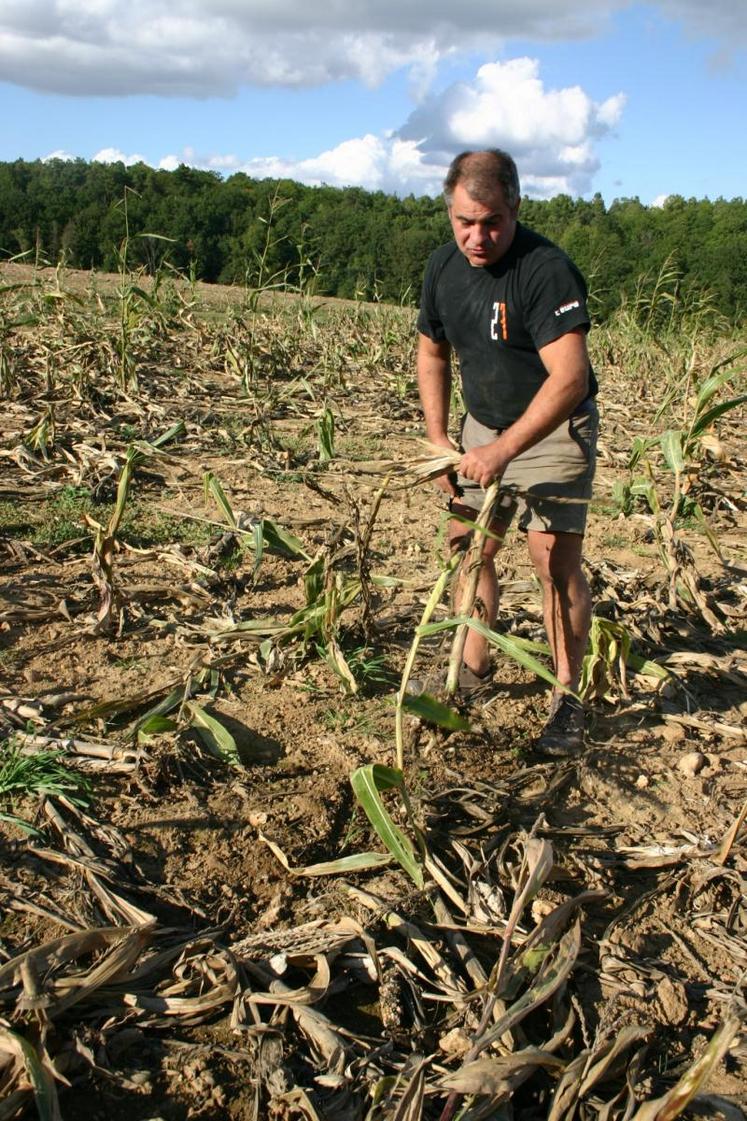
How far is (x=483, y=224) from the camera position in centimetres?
266

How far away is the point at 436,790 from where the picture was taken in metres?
2.74

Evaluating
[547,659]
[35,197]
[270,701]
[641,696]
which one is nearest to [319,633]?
[270,701]

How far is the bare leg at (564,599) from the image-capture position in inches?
116

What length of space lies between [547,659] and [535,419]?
1.21 meters

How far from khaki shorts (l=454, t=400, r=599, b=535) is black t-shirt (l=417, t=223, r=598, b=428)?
0.42 feet

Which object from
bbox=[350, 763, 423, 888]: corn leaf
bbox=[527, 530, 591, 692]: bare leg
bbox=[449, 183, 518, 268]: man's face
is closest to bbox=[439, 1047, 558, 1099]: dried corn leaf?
bbox=[350, 763, 423, 888]: corn leaf

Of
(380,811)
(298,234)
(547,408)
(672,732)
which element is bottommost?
(672,732)

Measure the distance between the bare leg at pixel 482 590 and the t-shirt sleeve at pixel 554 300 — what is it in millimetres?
651

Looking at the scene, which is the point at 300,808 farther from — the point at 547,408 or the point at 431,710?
the point at 547,408

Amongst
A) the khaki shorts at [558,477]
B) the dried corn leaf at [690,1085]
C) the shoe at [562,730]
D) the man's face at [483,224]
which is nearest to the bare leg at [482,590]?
the khaki shorts at [558,477]

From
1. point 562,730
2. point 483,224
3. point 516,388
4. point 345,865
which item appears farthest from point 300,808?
point 483,224

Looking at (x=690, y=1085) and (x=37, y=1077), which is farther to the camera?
(x=37, y=1077)

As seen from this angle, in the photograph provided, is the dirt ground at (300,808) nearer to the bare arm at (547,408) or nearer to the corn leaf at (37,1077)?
the corn leaf at (37,1077)

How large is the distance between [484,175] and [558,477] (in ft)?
2.88
